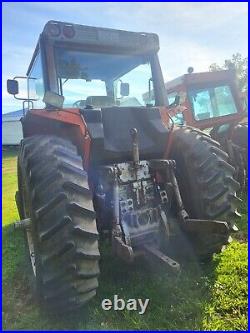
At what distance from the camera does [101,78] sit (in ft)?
13.7

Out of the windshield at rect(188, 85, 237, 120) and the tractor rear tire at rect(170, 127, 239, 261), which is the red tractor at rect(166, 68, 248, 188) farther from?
the tractor rear tire at rect(170, 127, 239, 261)

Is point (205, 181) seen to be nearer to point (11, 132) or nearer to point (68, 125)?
point (68, 125)

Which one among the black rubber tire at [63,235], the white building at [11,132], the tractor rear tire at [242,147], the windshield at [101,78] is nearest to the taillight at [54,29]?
the windshield at [101,78]

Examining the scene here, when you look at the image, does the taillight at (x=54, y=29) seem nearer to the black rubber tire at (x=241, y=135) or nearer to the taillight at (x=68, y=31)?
the taillight at (x=68, y=31)

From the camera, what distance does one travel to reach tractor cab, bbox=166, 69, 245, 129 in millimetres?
6965

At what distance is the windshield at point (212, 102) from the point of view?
278 inches

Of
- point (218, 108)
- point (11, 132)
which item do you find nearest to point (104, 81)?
point (218, 108)

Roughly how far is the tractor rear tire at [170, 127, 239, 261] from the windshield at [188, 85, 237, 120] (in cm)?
333

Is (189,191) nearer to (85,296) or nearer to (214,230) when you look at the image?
(214,230)

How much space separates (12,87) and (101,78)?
116 centimetres

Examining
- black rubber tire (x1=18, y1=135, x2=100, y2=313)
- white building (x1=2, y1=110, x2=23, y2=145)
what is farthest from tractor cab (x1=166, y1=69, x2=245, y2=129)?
white building (x1=2, y1=110, x2=23, y2=145)

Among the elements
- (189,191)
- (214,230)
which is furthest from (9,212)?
(214,230)

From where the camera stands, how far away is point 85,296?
2.73m

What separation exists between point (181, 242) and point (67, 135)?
162 cm
